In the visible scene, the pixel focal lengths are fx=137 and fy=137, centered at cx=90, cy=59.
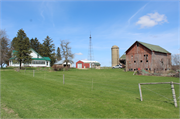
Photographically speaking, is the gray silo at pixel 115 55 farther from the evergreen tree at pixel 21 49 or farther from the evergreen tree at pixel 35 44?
the evergreen tree at pixel 35 44

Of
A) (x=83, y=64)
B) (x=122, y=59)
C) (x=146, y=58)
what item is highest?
(x=122, y=59)

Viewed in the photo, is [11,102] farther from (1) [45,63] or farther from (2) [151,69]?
(1) [45,63]

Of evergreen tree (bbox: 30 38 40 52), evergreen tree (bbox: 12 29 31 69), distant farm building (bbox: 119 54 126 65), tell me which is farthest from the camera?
evergreen tree (bbox: 30 38 40 52)

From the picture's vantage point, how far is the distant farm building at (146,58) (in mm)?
39156

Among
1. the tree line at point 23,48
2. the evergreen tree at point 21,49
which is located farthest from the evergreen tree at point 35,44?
the evergreen tree at point 21,49

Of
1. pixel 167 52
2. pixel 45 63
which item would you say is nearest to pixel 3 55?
pixel 45 63

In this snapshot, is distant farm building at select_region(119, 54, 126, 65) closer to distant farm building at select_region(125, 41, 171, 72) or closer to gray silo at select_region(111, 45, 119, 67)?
gray silo at select_region(111, 45, 119, 67)

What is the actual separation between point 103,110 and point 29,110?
3.96 meters

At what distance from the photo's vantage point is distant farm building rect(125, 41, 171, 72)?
39156mm

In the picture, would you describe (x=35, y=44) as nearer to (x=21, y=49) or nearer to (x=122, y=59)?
(x=21, y=49)

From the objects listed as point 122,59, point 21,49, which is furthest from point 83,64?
point 21,49

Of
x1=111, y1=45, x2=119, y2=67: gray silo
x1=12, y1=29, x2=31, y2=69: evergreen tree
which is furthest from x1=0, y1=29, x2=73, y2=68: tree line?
x1=111, y1=45, x2=119, y2=67: gray silo

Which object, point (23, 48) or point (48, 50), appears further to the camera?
point (48, 50)

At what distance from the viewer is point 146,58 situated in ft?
132
